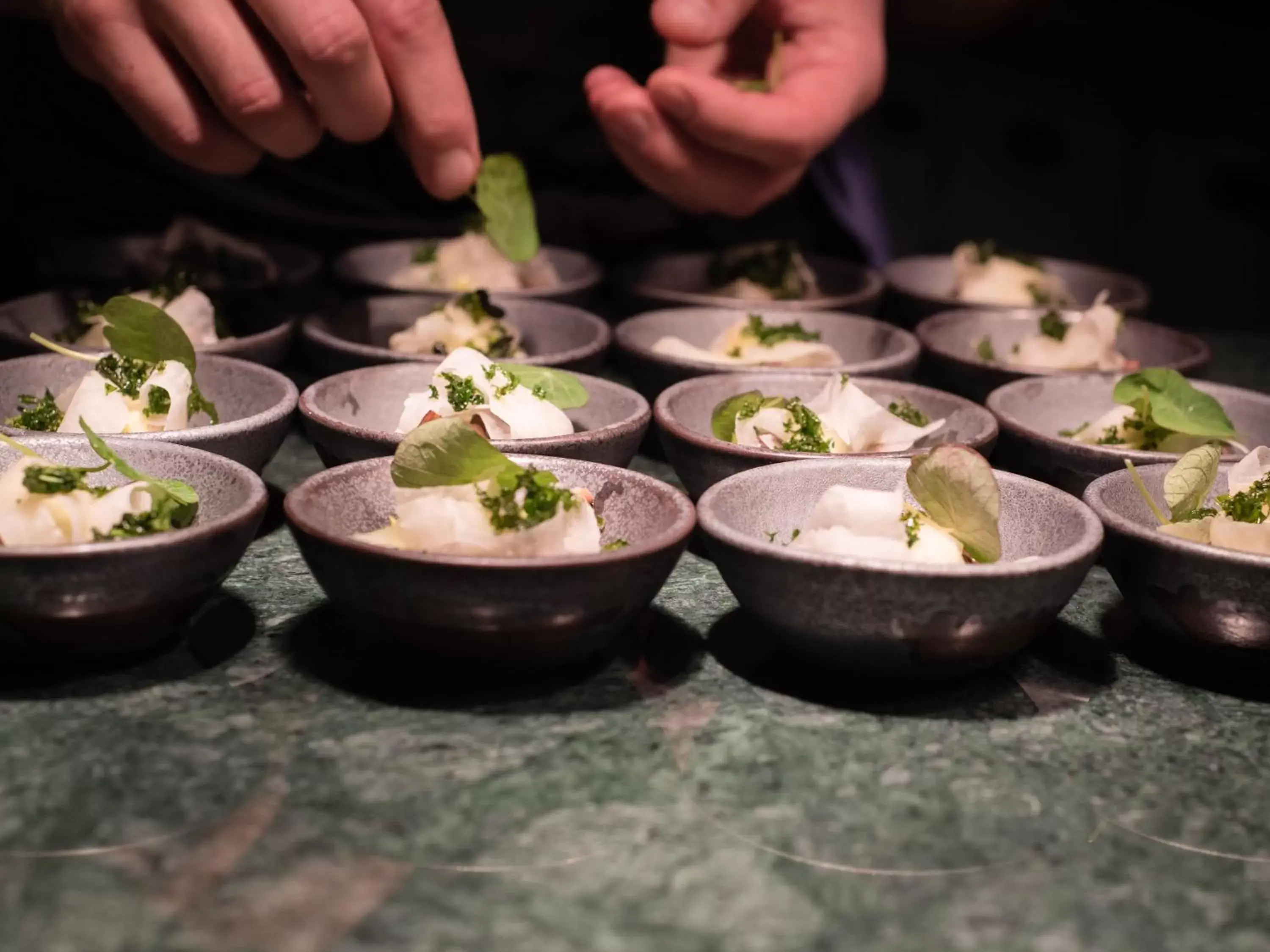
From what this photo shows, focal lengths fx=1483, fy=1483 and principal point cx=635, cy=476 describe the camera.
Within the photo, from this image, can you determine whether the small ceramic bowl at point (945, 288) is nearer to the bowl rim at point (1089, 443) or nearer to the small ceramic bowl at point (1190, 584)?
the bowl rim at point (1089, 443)

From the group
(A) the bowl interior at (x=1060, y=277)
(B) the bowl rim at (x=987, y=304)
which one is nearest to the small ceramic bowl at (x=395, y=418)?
(B) the bowl rim at (x=987, y=304)

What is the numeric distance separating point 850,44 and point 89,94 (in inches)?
66.3

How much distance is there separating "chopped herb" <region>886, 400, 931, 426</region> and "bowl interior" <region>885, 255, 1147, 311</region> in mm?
1092

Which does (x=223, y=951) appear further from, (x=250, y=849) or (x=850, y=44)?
(x=850, y=44)

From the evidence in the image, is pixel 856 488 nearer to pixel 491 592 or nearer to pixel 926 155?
pixel 491 592

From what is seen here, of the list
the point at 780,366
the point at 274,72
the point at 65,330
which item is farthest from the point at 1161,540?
the point at 65,330

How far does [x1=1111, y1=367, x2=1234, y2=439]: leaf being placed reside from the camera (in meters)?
2.17

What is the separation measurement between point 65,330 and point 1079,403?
67.6 inches

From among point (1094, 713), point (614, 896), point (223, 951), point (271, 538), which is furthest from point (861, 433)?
point (223, 951)

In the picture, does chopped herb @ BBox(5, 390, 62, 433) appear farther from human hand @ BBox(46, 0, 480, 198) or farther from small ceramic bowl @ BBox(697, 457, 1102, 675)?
small ceramic bowl @ BBox(697, 457, 1102, 675)

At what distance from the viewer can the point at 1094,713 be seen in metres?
1.57

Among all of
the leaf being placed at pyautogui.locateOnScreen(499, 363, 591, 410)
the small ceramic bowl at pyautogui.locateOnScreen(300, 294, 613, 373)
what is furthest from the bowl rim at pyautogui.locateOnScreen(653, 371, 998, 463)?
→ the small ceramic bowl at pyautogui.locateOnScreen(300, 294, 613, 373)

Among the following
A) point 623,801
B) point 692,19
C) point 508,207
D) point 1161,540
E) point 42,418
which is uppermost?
point 692,19

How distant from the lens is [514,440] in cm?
188
